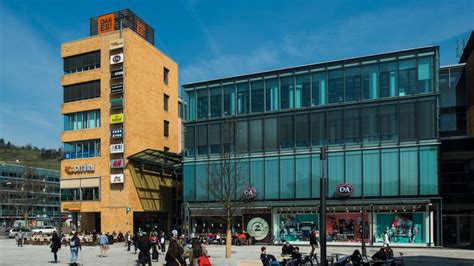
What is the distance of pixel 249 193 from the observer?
44.7 meters

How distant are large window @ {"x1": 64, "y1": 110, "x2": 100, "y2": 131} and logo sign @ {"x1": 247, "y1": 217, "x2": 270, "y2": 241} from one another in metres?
20.2

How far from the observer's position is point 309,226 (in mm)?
43375

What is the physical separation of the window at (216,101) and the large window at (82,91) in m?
14.0

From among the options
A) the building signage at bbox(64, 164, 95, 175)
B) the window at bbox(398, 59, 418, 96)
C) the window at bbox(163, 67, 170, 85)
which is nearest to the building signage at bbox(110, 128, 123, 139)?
the building signage at bbox(64, 164, 95, 175)

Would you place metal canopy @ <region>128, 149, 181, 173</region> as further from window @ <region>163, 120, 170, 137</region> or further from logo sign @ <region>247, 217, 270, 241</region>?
logo sign @ <region>247, 217, 270, 241</region>

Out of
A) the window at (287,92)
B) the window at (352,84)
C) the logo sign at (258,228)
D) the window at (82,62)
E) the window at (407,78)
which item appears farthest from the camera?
the window at (82,62)

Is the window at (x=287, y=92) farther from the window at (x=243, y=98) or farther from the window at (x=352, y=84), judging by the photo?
the window at (x=352, y=84)

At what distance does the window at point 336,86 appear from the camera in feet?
140

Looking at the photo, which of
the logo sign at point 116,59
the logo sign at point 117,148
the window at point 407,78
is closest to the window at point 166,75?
the logo sign at point 116,59

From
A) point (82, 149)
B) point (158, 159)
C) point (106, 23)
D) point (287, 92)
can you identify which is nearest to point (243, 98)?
point (287, 92)

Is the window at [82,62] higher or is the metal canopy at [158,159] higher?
the window at [82,62]

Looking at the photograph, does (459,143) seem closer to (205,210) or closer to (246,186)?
(246,186)

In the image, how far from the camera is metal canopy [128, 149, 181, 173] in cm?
5186

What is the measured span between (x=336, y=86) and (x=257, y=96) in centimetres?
727
